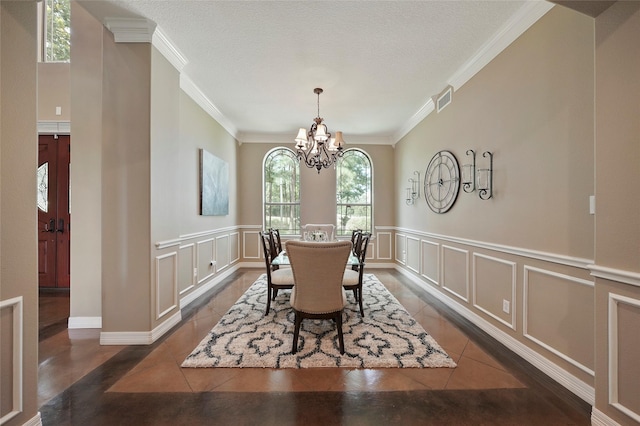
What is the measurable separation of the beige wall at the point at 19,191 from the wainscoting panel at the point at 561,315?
3257 mm

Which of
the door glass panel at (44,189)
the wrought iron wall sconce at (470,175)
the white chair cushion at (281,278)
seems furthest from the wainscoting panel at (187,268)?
the wrought iron wall sconce at (470,175)

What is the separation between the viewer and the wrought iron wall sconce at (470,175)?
286cm

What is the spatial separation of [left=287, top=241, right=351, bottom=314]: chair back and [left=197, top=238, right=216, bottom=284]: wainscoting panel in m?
2.20

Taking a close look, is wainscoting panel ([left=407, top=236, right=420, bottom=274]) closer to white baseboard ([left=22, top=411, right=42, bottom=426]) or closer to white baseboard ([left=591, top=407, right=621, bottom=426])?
white baseboard ([left=591, top=407, right=621, bottom=426])

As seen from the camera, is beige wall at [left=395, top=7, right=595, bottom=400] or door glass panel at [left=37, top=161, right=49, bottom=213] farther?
door glass panel at [left=37, top=161, right=49, bottom=213]

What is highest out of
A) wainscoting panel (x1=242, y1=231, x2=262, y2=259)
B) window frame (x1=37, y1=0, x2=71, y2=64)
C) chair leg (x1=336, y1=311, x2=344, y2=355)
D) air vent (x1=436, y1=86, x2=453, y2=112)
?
window frame (x1=37, y1=0, x2=71, y2=64)

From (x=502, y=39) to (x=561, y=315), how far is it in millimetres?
2360

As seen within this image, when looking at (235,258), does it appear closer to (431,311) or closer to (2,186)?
(431,311)

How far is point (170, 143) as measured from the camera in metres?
2.76

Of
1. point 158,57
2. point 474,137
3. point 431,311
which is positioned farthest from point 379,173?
point 158,57

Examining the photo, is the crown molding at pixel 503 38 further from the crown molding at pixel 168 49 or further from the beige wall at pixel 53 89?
the beige wall at pixel 53 89

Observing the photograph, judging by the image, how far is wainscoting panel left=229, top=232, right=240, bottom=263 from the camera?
5191mm

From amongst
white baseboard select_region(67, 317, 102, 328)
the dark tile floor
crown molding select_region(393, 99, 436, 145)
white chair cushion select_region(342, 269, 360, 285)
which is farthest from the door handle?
crown molding select_region(393, 99, 436, 145)

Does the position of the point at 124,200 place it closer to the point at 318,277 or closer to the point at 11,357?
the point at 11,357
